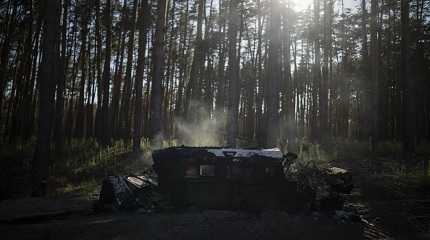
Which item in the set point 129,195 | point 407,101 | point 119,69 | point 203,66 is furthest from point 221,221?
point 203,66

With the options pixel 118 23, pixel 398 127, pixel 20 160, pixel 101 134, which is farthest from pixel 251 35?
pixel 20 160

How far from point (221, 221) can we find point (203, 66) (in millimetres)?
24101

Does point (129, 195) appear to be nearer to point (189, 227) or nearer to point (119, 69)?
point (189, 227)

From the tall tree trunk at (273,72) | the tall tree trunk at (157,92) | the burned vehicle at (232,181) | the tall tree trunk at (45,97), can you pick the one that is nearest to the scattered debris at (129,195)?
the burned vehicle at (232,181)

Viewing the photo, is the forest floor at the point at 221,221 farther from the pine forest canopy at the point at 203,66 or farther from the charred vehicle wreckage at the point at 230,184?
the pine forest canopy at the point at 203,66

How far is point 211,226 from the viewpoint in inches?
299

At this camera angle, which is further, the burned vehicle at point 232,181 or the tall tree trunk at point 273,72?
the tall tree trunk at point 273,72

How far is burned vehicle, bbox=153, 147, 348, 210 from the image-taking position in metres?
8.87

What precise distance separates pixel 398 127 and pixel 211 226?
96.8 feet

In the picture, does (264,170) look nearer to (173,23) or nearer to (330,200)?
(330,200)

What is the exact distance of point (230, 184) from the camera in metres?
8.87

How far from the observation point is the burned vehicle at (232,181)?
8.87 metres

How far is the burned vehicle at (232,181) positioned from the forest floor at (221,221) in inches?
13.9


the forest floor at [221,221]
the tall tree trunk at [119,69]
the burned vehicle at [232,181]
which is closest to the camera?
the forest floor at [221,221]
